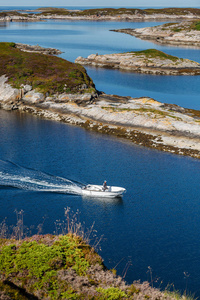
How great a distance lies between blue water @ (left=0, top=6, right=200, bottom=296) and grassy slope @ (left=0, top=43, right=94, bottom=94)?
65.1 feet

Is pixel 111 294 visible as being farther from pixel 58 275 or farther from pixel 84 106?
pixel 84 106

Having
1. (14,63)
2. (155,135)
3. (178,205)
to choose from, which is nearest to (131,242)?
(178,205)

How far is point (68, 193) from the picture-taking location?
1854 inches

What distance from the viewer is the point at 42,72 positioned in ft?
338

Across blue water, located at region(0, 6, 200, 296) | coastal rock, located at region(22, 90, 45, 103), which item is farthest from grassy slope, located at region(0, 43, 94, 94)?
blue water, located at region(0, 6, 200, 296)

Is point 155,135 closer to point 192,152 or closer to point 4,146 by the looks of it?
point 192,152

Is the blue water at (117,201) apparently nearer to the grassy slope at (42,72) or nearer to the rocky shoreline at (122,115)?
the rocky shoreline at (122,115)

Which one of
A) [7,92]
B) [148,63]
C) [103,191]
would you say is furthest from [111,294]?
[148,63]

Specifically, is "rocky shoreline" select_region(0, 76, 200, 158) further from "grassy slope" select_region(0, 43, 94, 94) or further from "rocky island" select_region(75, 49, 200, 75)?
"rocky island" select_region(75, 49, 200, 75)

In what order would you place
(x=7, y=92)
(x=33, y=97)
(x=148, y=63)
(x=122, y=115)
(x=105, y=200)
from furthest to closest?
(x=148, y=63)
(x=7, y=92)
(x=33, y=97)
(x=122, y=115)
(x=105, y=200)

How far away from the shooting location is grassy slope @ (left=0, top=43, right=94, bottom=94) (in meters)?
96.1

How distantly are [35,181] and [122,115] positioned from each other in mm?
35179

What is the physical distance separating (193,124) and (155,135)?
9.03m

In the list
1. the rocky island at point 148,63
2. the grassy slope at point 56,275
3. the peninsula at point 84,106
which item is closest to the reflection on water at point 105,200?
the grassy slope at point 56,275
